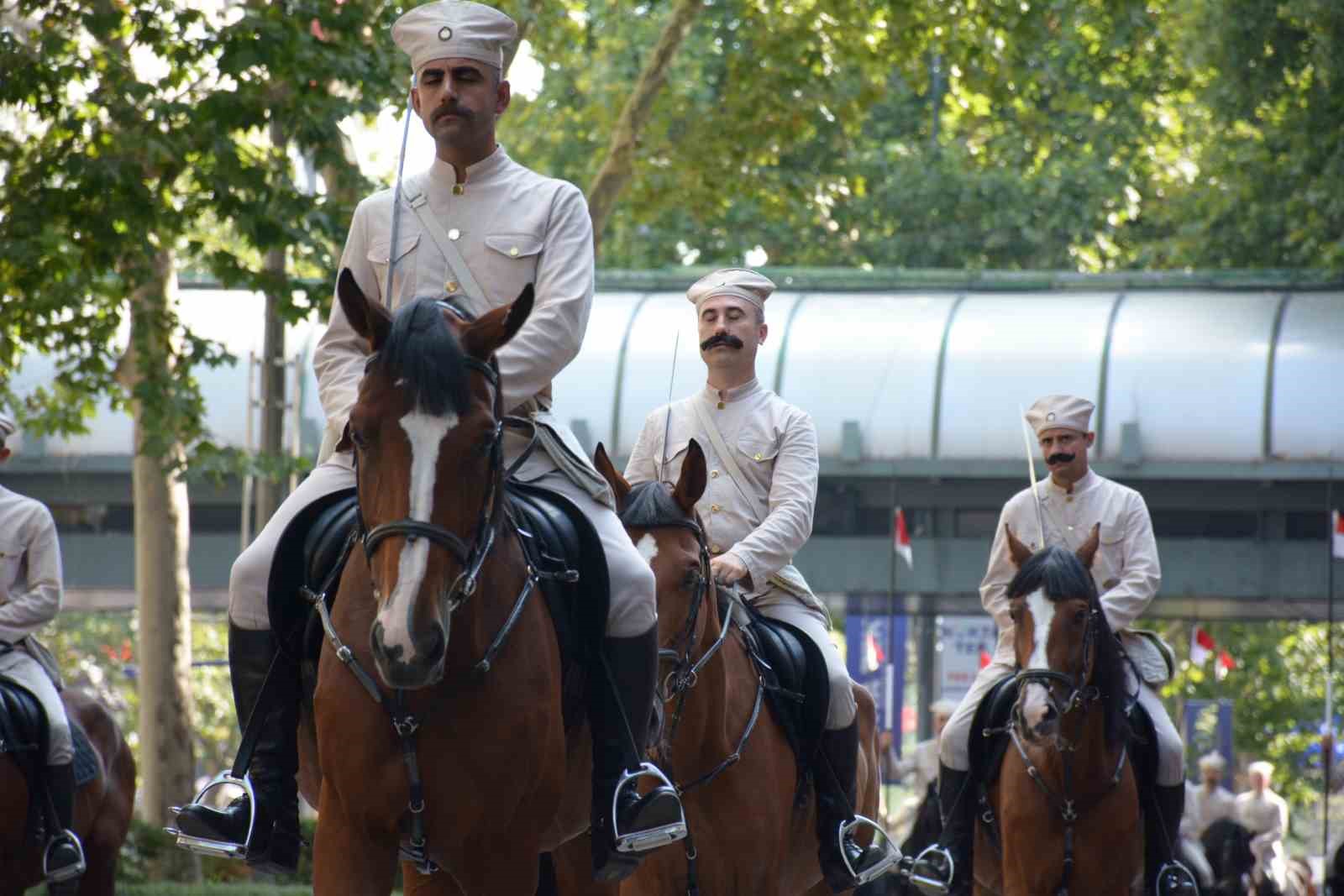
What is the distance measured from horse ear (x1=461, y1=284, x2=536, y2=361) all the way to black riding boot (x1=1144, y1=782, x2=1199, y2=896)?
715cm

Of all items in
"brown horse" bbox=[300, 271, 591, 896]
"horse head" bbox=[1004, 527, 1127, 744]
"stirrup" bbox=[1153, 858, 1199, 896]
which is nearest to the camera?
"brown horse" bbox=[300, 271, 591, 896]

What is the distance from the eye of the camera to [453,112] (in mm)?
6949

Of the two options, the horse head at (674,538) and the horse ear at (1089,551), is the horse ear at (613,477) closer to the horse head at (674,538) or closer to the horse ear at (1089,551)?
the horse head at (674,538)

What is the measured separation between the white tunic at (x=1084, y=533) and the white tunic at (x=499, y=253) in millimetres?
5759

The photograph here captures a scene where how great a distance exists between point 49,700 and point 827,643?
421 centimetres

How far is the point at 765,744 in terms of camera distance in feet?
30.8

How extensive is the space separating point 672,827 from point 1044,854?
524cm

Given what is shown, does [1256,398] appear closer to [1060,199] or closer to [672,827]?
[1060,199]

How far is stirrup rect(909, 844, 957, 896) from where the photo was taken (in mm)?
12328

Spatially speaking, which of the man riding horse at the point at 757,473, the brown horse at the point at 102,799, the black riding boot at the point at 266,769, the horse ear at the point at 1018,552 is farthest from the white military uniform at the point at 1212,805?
the black riding boot at the point at 266,769

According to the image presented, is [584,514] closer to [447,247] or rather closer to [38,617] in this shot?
[447,247]

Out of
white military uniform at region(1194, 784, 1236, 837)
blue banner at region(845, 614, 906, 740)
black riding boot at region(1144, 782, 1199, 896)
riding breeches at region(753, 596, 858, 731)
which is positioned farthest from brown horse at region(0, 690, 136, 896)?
white military uniform at region(1194, 784, 1236, 837)

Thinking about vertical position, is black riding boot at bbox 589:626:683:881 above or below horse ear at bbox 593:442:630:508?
below

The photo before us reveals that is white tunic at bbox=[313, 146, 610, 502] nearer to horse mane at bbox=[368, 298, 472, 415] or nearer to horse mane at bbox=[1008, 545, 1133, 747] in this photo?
horse mane at bbox=[368, 298, 472, 415]
